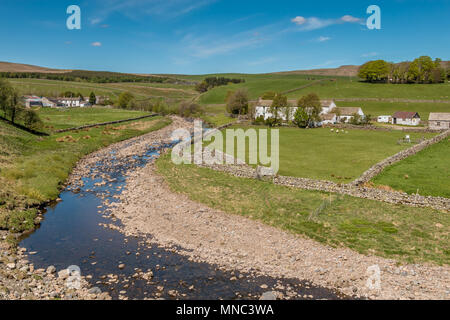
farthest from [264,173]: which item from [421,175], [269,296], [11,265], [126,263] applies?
[11,265]

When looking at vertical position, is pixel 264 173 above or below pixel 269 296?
above

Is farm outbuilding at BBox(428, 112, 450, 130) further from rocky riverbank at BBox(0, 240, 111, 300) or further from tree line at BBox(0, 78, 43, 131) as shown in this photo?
tree line at BBox(0, 78, 43, 131)

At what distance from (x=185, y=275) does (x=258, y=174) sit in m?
18.3

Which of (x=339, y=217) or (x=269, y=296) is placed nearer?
(x=269, y=296)

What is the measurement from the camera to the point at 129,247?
69.1 ft

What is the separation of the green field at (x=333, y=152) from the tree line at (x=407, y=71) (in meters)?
82.5

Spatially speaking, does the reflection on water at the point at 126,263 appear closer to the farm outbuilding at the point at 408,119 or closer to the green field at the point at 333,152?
the green field at the point at 333,152

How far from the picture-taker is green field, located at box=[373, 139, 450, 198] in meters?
29.8

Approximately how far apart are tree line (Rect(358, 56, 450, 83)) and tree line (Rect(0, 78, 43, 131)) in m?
134

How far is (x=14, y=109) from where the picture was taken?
194ft

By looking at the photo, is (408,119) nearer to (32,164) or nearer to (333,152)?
(333,152)

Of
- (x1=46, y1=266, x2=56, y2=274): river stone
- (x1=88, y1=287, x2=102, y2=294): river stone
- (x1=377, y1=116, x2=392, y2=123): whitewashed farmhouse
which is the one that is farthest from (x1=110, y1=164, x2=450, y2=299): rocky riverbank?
(x1=377, y1=116, x2=392, y2=123): whitewashed farmhouse

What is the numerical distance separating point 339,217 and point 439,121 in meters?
64.2
